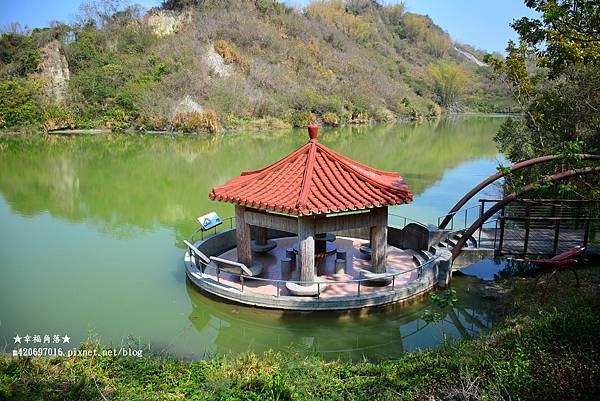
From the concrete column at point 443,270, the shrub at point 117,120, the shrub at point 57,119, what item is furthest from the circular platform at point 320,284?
the shrub at point 57,119

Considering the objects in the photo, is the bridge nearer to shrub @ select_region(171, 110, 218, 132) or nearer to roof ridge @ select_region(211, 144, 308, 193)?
roof ridge @ select_region(211, 144, 308, 193)

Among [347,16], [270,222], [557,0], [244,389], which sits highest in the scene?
[347,16]

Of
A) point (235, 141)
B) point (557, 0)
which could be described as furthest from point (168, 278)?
point (235, 141)

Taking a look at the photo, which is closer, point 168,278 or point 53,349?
point 53,349

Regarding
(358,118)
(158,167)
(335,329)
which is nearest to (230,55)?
(358,118)

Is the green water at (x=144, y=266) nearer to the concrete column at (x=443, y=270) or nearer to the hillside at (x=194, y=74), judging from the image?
the concrete column at (x=443, y=270)

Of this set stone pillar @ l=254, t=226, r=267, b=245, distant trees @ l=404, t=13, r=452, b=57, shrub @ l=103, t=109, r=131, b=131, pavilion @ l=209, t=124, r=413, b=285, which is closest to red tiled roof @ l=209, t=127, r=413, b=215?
pavilion @ l=209, t=124, r=413, b=285

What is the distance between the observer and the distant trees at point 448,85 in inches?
3462

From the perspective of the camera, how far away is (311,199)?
335 inches

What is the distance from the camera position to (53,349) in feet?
23.8

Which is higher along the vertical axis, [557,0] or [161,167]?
[557,0]

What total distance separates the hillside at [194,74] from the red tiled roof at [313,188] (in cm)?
2717

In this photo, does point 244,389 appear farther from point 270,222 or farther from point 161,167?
point 161,167

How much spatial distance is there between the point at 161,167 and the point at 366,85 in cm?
4981
